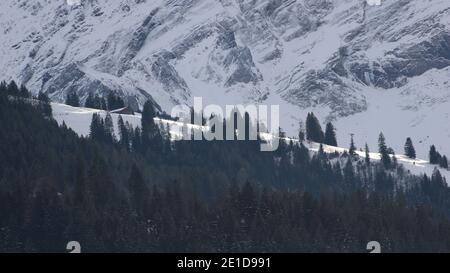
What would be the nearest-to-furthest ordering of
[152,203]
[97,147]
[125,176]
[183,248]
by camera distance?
[183,248], [152,203], [125,176], [97,147]

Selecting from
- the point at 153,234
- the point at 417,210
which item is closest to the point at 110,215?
the point at 153,234

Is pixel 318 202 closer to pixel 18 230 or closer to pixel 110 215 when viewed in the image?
pixel 110 215

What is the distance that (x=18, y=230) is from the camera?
148m

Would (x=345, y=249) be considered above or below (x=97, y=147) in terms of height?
below

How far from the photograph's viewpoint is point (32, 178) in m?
168

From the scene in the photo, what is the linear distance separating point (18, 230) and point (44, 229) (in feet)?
8.64
